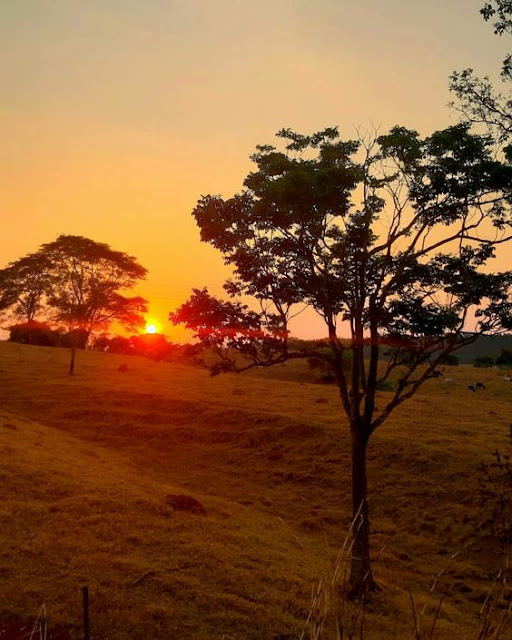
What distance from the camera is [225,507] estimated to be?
77.8ft

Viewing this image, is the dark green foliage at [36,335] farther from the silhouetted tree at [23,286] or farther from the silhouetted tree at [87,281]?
the silhouetted tree at [87,281]

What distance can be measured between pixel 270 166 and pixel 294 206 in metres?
1.40

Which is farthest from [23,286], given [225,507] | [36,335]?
[225,507]

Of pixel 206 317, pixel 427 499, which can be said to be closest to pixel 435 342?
pixel 206 317

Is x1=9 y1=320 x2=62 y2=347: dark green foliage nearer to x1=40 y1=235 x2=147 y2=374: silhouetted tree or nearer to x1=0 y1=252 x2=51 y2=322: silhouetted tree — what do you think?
x1=0 y1=252 x2=51 y2=322: silhouetted tree

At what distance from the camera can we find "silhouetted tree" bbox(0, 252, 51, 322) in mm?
78125

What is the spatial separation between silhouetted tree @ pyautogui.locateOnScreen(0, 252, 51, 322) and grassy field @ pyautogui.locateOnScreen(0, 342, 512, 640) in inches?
1159

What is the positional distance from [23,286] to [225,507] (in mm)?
68732

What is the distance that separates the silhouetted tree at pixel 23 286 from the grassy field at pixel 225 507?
29442 mm

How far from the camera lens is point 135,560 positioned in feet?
50.8

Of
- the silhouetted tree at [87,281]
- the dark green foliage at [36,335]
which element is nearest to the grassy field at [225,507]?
the silhouetted tree at [87,281]

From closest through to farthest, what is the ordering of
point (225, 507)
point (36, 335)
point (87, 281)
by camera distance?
point (225, 507) → point (87, 281) → point (36, 335)

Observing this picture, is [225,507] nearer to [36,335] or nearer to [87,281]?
[87,281]

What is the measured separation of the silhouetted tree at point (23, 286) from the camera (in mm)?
78125
